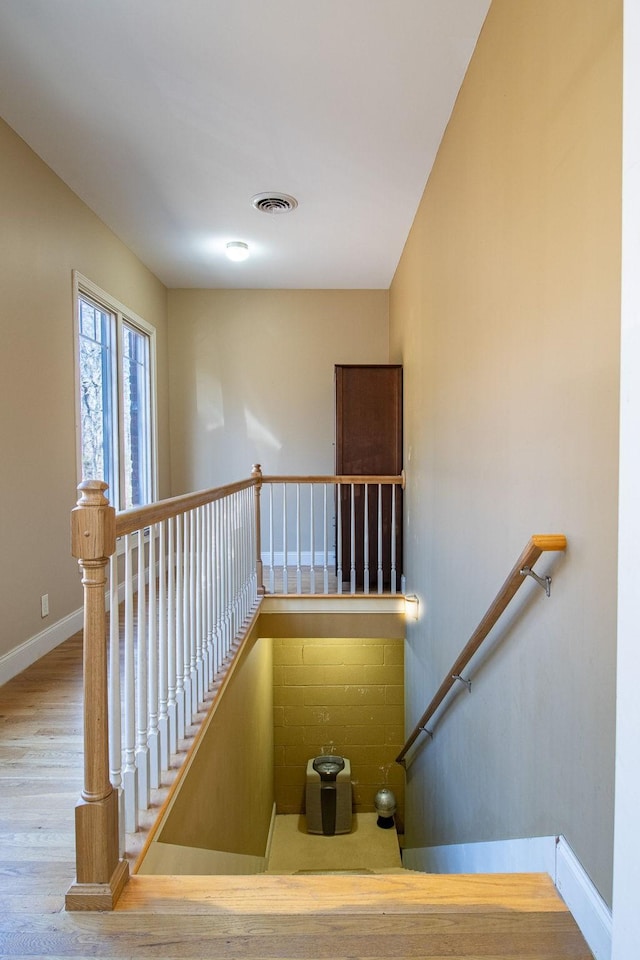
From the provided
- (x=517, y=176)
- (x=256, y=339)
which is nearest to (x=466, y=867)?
(x=517, y=176)

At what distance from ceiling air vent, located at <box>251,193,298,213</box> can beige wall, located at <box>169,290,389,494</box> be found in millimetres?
1917

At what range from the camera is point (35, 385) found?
3057 millimetres

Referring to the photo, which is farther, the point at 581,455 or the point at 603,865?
the point at 581,455

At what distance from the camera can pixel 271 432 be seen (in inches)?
225

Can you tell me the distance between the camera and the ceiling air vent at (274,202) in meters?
3.59

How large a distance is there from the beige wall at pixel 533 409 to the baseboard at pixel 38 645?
6.62 feet

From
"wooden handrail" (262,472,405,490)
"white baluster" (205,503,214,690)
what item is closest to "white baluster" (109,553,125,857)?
"white baluster" (205,503,214,690)

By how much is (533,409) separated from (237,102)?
216cm

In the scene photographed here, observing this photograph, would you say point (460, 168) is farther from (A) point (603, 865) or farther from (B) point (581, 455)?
(A) point (603, 865)

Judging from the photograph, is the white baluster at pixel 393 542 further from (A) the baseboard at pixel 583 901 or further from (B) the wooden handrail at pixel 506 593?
(A) the baseboard at pixel 583 901

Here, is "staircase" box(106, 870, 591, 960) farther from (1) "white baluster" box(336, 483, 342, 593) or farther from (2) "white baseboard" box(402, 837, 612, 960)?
(1) "white baluster" box(336, 483, 342, 593)

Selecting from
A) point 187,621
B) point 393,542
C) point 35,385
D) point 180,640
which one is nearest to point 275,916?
point 180,640

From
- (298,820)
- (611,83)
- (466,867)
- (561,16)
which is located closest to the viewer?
(611,83)

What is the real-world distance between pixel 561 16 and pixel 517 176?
0.42 metres
